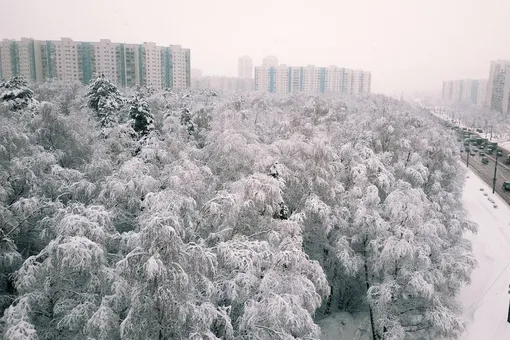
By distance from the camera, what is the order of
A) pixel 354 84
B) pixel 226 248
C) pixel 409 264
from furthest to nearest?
pixel 354 84 → pixel 409 264 → pixel 226 248

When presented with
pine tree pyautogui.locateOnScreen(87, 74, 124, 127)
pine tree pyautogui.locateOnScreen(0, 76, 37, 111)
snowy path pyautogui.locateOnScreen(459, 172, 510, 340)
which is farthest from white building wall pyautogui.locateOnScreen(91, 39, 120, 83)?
snowy path pyautogui.locateOnScreen(459, 172, 510, 340)

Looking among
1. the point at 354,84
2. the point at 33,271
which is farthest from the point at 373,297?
the point at 354,84

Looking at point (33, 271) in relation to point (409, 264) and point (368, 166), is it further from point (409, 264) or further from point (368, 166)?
point (368, 166)

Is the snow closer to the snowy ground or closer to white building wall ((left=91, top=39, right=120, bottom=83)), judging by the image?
the snowy ground

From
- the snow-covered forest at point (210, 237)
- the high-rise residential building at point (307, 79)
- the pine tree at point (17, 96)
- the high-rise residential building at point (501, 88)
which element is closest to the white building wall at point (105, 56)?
the high-rise residential building at point (307, 79)

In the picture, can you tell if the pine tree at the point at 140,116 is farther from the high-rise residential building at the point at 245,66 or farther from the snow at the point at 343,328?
the high-rise residential building at the point at 245,66

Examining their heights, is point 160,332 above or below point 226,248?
below
